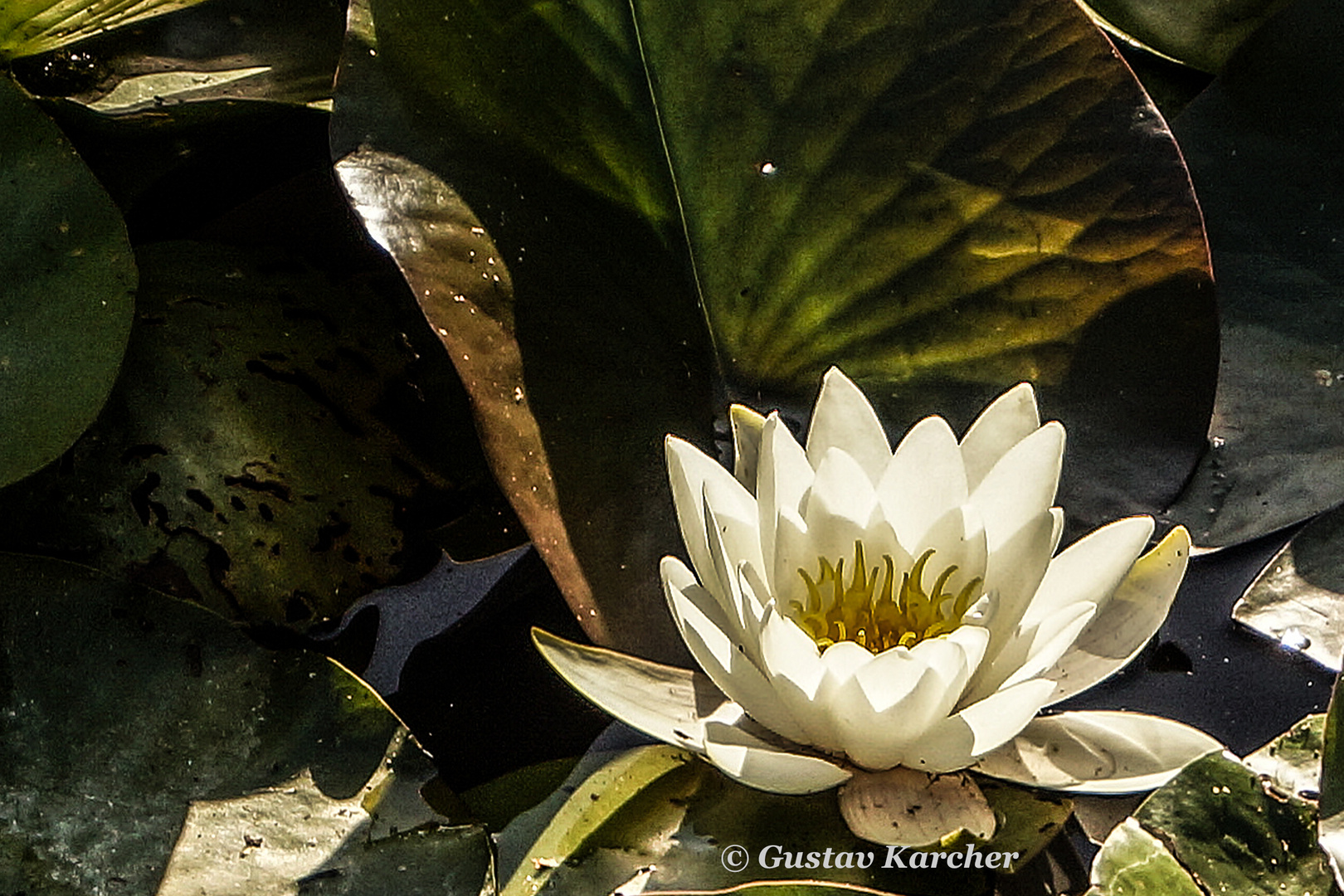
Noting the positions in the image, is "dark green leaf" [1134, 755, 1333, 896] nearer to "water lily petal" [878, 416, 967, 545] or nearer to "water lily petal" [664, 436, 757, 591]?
"water lily petal" [878, 416, 967, 545]

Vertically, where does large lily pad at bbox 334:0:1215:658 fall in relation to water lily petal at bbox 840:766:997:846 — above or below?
above

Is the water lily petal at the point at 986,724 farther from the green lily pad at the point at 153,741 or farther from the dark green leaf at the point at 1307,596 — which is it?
the green lily pad at the point at 153,741

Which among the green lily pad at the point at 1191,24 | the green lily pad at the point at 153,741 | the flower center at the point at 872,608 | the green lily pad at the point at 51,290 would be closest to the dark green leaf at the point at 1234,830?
the flower center at the point at 872,608

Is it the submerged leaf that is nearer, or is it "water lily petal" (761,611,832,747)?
"water lily petal" (761,611,832,747)

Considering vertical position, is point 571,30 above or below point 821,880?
above

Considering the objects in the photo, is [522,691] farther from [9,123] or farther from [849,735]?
[9,123]

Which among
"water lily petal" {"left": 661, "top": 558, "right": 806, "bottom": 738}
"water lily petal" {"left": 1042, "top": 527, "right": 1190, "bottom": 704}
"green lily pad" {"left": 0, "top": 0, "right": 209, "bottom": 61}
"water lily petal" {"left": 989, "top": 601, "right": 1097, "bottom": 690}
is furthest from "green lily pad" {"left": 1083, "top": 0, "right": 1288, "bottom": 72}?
"green lily pad" {"left": 0, "top": 0, "right": 209, "bottom": 61}

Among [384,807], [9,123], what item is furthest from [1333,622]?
[9,123]
